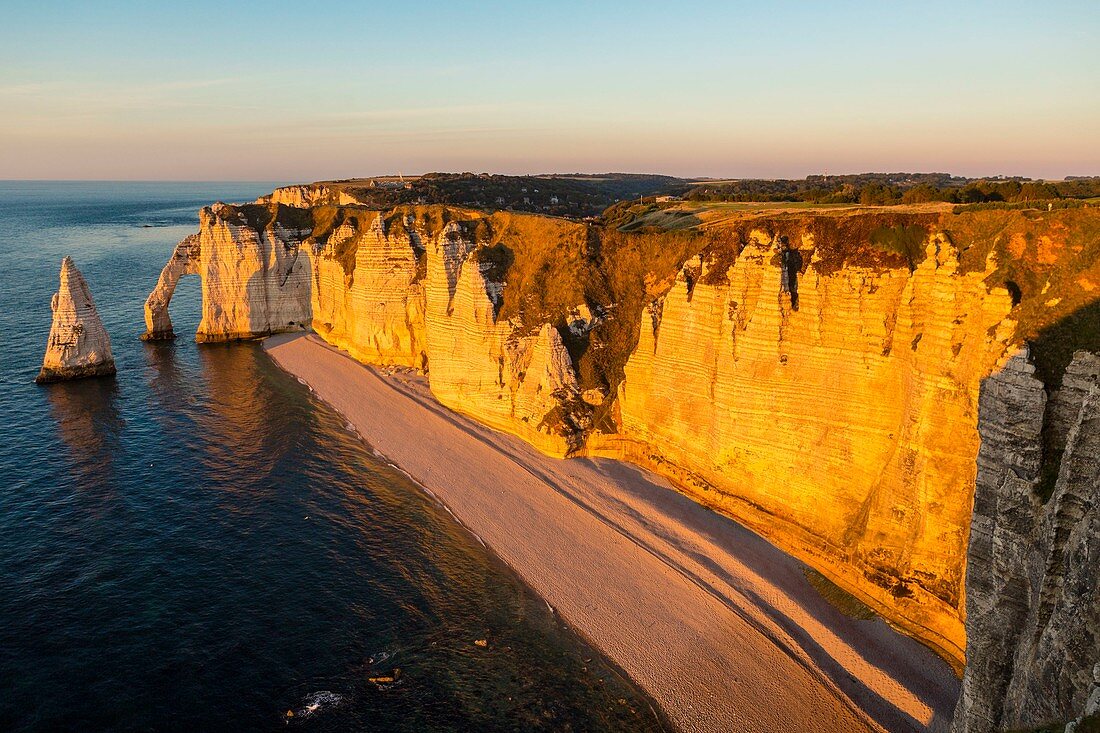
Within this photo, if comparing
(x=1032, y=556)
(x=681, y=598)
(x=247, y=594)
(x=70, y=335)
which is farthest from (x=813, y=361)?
(x=70, y=335)

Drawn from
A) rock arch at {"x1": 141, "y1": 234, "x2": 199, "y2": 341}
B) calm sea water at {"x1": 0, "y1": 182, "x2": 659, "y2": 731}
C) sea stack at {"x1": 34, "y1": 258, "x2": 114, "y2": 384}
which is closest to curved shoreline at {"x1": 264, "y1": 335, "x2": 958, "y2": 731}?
calm sea water at {"x1": 0, "y1": 182, "x2": 659, "y2": 731}

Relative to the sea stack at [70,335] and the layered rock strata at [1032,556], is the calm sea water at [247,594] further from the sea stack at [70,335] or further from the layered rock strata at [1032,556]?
the layered rock strata at [1032,556]

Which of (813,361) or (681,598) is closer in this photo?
(681,598)

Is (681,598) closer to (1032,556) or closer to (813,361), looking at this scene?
(813,361)

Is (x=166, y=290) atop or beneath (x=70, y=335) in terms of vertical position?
atop

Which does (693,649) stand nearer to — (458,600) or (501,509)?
(458,600)
